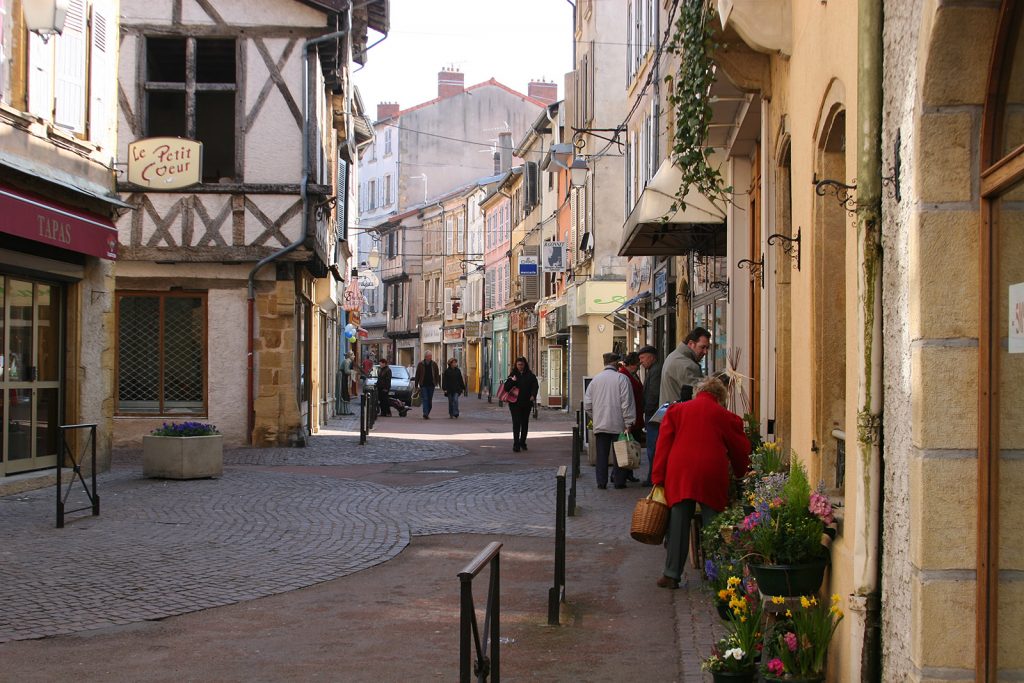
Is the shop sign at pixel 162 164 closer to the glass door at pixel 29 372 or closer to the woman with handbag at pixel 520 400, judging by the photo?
the glass door at pixel 29 372

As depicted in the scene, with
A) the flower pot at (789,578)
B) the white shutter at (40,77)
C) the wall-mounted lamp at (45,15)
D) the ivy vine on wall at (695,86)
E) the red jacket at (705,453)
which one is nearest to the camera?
the flower pot at (789,578)

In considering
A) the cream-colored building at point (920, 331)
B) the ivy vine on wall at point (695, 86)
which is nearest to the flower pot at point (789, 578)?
the cream-colored building at point (920, 331)

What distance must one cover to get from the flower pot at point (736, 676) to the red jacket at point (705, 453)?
2771 mm

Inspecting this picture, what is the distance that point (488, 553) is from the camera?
5.08 m

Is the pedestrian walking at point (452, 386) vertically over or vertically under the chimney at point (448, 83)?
under

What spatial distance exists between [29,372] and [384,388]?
20.0m

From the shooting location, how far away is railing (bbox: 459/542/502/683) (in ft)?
14.8

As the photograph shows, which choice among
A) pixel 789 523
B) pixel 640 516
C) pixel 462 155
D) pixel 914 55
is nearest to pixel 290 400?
pixel 640 516

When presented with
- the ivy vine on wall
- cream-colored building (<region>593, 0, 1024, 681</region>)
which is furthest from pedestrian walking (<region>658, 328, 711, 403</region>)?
cream-colored building (<region>593, 0, 1024, 681</region>)

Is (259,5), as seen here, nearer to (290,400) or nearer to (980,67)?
(290,400)

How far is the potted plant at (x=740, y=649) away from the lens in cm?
543

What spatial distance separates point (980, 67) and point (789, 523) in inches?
91.0

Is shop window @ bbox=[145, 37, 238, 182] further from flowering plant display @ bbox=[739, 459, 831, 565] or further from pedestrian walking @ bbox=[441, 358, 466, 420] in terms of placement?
flowering plant display @ bbox=[739, 459, 831, 565]

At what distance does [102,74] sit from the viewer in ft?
50.3
